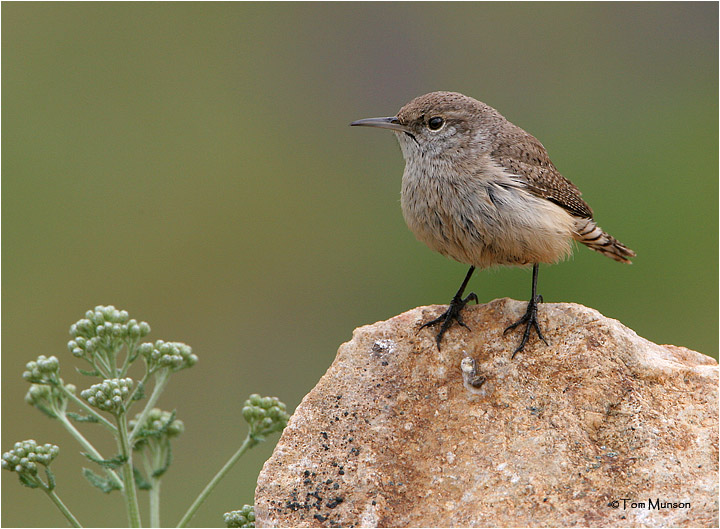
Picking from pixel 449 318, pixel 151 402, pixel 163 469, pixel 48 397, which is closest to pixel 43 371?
pixel 48 397

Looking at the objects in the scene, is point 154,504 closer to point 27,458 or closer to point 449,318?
point 27,458

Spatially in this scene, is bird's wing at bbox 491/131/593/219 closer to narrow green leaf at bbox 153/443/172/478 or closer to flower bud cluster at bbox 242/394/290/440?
flower bud cluster at bbox 242/394/290/440

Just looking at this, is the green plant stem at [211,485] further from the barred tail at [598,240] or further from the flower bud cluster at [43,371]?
the barred tail at [598,240]

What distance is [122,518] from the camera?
759cm

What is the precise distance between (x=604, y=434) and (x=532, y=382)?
47 cm

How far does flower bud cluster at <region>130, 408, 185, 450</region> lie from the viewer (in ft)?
13.2

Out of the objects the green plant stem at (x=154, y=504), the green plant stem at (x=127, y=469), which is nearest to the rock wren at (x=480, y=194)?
the green plant stem at (x=154, y=504)

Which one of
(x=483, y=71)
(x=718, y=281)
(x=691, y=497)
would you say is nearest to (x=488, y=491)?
(x=691, y=497)

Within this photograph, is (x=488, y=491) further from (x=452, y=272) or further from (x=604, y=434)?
(x=452, y=272)

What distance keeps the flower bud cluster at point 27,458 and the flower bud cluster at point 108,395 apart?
A: 326 millimetres

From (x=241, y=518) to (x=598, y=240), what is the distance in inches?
116

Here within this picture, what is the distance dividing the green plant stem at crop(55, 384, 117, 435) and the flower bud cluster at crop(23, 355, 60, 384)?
0.06 meters

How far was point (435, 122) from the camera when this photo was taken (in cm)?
527

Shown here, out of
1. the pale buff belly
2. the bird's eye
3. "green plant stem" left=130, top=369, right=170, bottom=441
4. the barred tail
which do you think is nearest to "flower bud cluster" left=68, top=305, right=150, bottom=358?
"green plant stem" left=130, top=369, right=170, bottom=441
